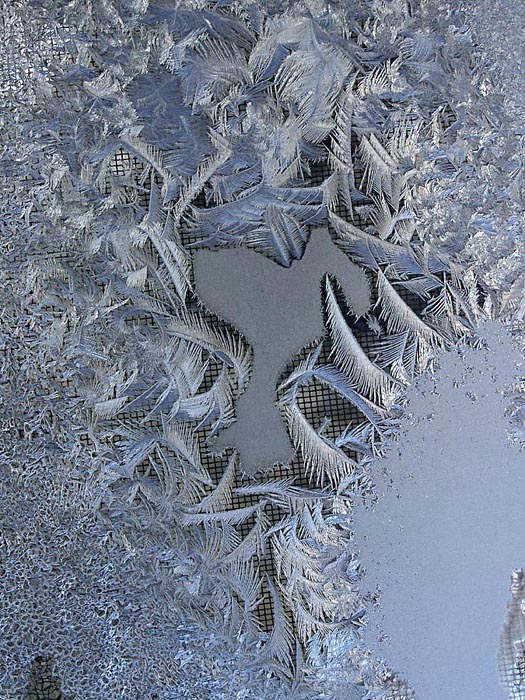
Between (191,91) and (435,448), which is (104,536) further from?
(191,91)

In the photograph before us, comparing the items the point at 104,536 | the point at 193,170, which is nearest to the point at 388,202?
the point at 193,170

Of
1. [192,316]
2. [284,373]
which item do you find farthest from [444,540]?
[192,316]

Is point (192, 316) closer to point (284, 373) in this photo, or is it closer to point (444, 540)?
point (284, 373)
